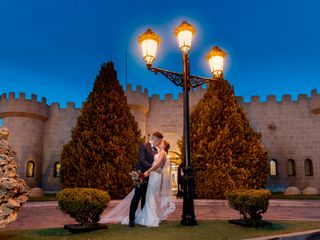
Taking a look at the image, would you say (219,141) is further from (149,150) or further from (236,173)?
(149,150)

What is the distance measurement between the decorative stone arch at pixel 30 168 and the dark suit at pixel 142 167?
17.8 meters

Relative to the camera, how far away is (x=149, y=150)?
843cm

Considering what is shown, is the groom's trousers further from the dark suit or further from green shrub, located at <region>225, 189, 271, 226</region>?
green shrub, located at <region>225, 189, 271, 226</region>

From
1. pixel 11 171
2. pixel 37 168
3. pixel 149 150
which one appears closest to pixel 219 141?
pixel 149 150

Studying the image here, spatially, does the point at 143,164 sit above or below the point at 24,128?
below

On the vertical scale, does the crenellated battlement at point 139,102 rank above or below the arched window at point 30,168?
above

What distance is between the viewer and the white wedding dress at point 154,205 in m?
8.04

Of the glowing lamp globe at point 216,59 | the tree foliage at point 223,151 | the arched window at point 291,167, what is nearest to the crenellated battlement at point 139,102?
the arched window at point 291,167

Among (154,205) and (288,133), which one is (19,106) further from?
(288,133)

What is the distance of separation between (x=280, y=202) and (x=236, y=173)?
299 centimetres

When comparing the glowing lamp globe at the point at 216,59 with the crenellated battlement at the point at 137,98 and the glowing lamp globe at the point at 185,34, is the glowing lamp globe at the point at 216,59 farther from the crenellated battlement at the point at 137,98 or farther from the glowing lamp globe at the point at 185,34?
the crenellated battlement at the point at 137,98

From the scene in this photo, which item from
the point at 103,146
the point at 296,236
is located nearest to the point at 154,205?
the point at 296,236

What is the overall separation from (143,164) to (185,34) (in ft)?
11.8

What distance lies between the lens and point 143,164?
Result: 8164mm
